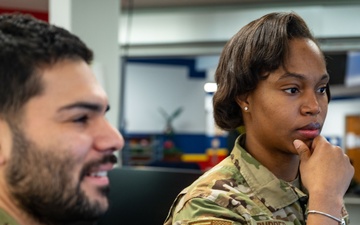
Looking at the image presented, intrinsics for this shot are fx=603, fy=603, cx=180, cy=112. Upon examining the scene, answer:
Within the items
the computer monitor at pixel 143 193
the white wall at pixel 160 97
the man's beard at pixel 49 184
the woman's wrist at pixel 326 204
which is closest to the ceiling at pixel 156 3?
the computer monitor at pixel 143 193

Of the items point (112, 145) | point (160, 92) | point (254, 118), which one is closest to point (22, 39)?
point (112, 145)

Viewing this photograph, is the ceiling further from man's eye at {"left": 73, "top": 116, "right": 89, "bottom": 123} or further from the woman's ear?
man's eye at {"left": 73, "top": 116, "right": 89, "bottom": 123}

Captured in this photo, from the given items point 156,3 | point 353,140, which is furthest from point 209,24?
point 353,140

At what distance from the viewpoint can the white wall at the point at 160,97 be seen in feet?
36.2

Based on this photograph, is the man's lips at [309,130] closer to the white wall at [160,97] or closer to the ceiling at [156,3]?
the ceiling at [156,3]

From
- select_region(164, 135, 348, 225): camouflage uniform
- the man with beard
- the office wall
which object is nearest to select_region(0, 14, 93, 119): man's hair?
the man with beard

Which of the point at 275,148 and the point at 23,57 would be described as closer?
the point at 23,57

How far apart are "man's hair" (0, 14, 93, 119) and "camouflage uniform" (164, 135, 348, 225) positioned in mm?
473

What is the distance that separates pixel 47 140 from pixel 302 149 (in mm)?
641

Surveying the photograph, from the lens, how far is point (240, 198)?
133cm

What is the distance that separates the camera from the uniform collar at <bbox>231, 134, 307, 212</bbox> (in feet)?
4.54

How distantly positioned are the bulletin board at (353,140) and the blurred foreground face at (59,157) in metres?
8.04

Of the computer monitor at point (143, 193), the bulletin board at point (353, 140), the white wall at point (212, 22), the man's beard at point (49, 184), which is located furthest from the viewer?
the bulletin board at point (353, 140)

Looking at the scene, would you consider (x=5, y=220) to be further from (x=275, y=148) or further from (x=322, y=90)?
(x=322, y=90)
